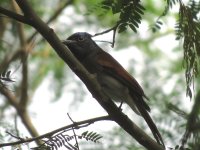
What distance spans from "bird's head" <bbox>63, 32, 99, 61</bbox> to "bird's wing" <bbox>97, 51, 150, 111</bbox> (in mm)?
208

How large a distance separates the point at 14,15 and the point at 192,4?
118 centimetres

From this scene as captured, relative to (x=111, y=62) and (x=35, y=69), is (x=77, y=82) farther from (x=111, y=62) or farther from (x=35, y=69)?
(x=111, y=62)

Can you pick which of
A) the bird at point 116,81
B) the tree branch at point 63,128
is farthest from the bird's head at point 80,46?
the tree branch at point 63,128

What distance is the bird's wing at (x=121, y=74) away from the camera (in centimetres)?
403

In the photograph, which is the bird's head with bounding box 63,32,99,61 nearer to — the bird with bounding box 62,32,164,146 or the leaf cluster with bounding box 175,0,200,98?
the bird with bounding box 62,32,164,146

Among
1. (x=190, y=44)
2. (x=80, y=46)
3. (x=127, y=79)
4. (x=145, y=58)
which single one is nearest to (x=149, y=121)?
(x=127, y=79)

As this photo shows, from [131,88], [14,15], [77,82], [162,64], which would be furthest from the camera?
[162,64]

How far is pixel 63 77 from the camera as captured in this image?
23.6 ft

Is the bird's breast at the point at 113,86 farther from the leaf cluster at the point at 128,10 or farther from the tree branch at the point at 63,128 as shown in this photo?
the leaf cluster at the point at 128,10

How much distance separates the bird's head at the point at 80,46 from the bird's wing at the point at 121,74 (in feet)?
0.68

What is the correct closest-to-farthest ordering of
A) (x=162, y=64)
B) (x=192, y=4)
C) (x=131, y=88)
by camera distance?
(x=192, y=4) → (x=131, y=88) → (x=162, y=64)

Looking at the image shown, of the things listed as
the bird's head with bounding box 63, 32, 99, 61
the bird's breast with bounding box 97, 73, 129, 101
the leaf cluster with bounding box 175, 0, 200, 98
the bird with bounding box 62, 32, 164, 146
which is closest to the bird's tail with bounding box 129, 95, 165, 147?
the bird with bounding box 62, 32, 164, 146

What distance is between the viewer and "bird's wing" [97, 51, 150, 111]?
4029 millimetres

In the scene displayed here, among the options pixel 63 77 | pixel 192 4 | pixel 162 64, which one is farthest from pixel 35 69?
pixel 192 4
